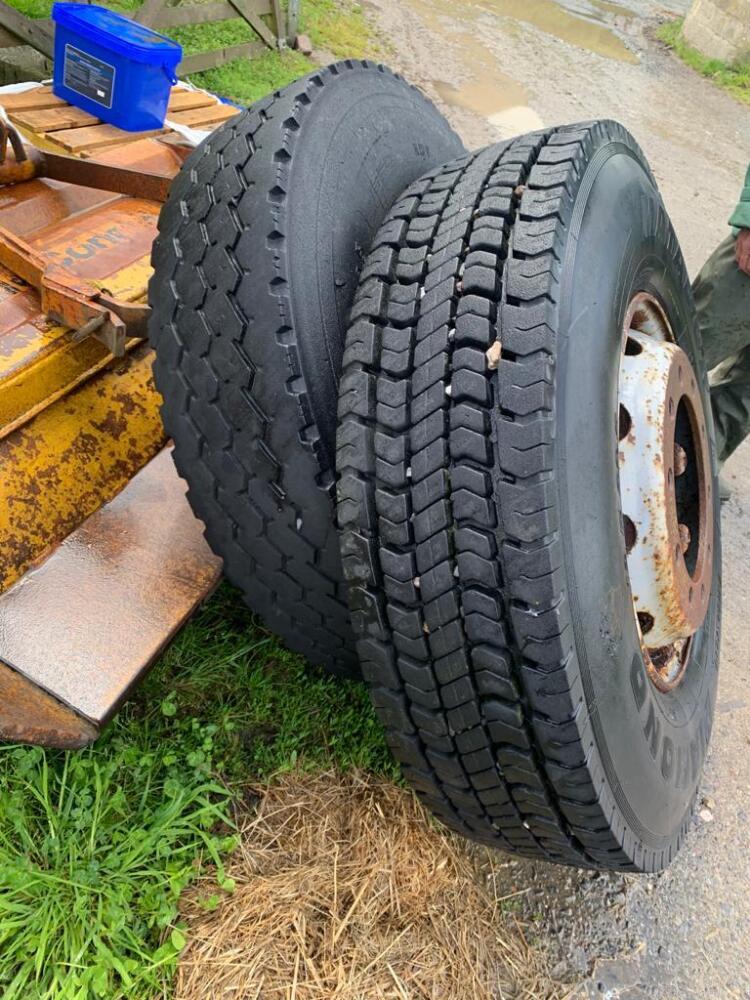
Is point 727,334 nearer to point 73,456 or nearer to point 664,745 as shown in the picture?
point 664,745

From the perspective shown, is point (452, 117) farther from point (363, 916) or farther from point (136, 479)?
point (363, 916)

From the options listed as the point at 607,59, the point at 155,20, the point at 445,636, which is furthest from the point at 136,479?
the point at 607,59

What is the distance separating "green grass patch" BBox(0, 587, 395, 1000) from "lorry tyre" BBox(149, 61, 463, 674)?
1.11 feet

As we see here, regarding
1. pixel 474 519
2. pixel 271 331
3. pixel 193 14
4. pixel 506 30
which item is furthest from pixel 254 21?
pixel 474 519

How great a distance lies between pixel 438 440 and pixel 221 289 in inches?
22.2

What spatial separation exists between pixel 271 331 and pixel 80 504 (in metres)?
0.70

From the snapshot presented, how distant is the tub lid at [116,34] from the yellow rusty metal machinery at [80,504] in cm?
118

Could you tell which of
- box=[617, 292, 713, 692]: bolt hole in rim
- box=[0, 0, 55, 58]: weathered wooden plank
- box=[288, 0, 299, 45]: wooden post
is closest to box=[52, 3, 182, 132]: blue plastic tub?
box=[0, 0, 55, 58]: weathered wooden plank

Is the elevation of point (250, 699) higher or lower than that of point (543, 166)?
lower

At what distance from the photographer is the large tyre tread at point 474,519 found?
4.39 ft

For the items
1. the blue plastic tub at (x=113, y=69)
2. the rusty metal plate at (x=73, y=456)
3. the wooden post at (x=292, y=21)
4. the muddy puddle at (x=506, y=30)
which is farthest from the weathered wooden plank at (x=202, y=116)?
the muddy puddle at (x=506, y=30)

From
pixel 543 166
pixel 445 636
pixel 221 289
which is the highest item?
pixel 543 166

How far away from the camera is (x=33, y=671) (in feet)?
5.47

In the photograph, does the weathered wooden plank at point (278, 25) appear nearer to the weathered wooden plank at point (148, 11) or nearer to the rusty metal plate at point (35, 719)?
the weathered wooden plank at point (148, 11)
